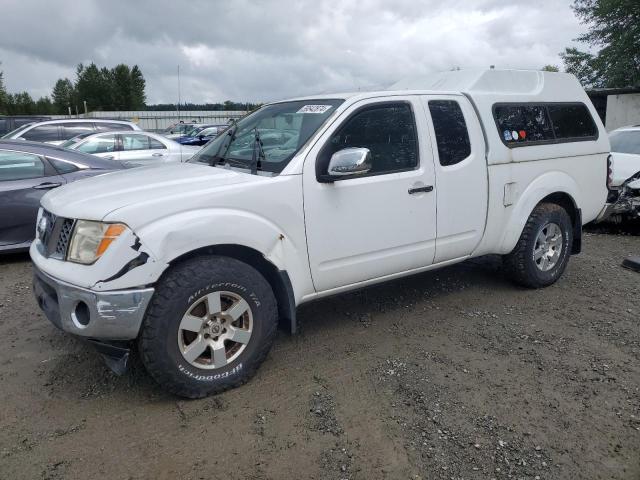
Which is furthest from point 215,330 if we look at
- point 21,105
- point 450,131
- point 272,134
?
point 21,105

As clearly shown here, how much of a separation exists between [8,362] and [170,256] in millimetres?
1755

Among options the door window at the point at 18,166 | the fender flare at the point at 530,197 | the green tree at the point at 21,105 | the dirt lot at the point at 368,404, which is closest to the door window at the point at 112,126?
the door window at the point at 18,166

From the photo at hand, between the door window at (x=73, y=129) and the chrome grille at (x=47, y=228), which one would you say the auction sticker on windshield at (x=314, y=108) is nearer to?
the chrome grille at (x=47, y=228)

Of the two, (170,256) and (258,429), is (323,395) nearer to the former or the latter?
(258,429)

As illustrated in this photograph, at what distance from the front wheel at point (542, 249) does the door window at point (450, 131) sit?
3.73 ft

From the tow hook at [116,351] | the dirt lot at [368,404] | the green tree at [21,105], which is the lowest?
the dirt lot at [368,404]

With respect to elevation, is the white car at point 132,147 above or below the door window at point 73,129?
below

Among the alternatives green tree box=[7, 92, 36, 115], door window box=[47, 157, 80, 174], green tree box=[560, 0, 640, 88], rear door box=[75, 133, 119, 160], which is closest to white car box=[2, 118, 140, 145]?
rear door box=[75, 133, 119, 160]

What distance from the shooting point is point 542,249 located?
5.15m

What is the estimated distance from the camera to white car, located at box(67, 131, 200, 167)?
1090 cm

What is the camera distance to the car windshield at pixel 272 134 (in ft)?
12.1

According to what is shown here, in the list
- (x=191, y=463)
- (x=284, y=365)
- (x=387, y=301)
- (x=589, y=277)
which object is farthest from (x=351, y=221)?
(x=589, y=277)

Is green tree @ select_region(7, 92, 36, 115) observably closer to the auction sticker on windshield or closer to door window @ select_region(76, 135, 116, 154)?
door window @ select_region(76, 135, 116, 154)

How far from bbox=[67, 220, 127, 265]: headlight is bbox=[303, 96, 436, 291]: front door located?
1213 mm
